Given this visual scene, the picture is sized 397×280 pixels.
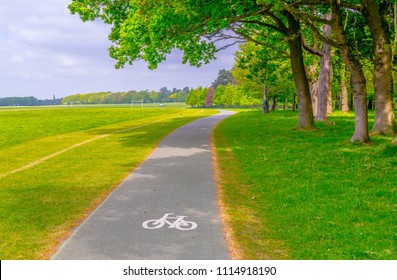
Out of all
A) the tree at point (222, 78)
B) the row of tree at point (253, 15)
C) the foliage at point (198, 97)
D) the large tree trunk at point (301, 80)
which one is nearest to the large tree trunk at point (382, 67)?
the row of tree at point (253, 15)

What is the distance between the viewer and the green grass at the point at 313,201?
6098mm

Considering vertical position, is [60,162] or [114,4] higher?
[114,4]

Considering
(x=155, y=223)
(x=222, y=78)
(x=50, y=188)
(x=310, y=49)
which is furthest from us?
(x=222, y=78)

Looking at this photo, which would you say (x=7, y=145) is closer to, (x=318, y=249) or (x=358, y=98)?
(x=358, y=98)

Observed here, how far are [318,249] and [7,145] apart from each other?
20887 mm

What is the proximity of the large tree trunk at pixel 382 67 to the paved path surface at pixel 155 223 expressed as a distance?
9.73m

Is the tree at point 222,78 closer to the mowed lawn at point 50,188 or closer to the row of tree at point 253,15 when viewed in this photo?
the row of tree at point 253,15

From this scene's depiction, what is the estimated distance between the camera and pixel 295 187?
389 inches

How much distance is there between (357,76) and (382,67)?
6.11 feet

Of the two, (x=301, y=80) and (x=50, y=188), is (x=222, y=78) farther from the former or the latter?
(x=50, y=188)

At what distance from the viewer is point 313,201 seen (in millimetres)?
8609

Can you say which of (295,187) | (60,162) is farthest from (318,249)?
(60,162)

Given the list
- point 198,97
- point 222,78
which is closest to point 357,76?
point 198,97

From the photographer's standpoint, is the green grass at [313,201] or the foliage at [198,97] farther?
the foliage at [198,97]
